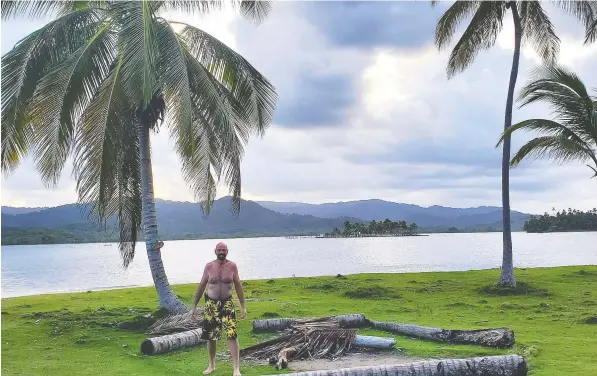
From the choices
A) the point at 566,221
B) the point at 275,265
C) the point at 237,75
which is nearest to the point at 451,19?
the point at 237,75

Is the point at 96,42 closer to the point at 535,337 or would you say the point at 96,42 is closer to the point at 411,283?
the point at 535,337

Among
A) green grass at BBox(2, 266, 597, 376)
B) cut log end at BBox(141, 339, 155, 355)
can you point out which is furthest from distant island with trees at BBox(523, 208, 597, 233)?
cut log end at BBox(141, 339, 155, 355)

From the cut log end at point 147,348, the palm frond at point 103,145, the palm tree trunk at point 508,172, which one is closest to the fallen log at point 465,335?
the cut log end at point 147,348

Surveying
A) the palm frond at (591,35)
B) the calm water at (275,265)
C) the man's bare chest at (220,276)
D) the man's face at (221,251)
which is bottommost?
the calm water at (275,265)

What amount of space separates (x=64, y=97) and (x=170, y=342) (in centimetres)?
564

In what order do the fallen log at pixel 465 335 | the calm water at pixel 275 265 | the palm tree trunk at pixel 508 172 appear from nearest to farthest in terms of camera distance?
the fallen log at pixel 465 335
the palm tree trunk at pixel 508 172
the calm water at pixel 275 265

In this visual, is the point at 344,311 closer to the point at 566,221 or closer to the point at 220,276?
the point at 220,276

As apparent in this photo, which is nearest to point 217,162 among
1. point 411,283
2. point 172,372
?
point 172,372

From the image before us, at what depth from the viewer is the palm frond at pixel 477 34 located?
21297mm

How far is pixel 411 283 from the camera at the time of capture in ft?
77.0

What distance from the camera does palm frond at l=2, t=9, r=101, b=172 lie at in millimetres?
13367

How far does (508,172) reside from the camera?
2133cm

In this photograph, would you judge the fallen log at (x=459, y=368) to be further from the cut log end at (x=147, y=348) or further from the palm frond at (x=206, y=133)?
the palm frond at (x=206, y=133)

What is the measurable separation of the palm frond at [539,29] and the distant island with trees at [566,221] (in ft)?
303
